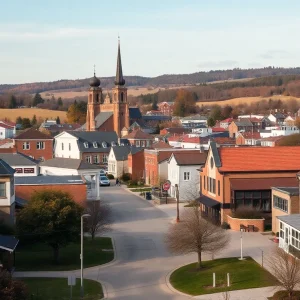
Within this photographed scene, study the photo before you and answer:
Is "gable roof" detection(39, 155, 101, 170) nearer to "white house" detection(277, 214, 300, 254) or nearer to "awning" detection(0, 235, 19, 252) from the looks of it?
"awning" detection(0, 235, 19, 252)

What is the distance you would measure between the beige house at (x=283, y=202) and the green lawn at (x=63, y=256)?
9190 millimetres

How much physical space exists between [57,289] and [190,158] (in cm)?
2892

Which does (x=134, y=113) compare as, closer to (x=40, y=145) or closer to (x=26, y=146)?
(x=40, y=145)

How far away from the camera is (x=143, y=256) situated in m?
35.2

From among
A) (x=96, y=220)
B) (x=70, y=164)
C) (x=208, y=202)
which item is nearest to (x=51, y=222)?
(x=96, y=220)

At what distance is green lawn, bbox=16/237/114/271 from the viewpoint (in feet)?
109

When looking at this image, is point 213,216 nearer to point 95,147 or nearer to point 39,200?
point 39,200

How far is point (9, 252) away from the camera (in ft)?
102

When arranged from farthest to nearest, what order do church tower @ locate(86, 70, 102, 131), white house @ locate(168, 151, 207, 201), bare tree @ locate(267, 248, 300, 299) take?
church tower @ locate(86, 70, 102, 131) < white house @ locate(168, 151, 207, 201) < bare tree @ locate(267, 248, 300, 299)

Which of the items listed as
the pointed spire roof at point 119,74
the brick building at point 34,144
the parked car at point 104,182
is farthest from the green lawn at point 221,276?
the pointed spire roof at point 119,74

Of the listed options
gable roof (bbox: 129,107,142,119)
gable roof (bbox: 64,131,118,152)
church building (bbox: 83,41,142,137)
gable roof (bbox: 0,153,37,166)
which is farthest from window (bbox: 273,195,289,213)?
gable roof (bbox: 129,107,142,119)

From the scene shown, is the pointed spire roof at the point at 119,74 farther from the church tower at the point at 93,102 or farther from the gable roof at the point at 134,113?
the gable roof at the point at 134,113

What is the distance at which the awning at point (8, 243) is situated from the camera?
3044 centimetres

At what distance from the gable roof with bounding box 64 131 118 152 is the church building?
22.3m
